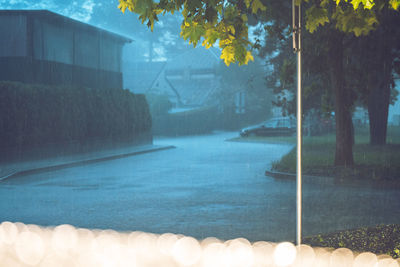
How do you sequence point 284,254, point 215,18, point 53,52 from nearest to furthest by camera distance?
point 284,254, point 215,18, point 53,52

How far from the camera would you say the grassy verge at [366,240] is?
6.37 metres

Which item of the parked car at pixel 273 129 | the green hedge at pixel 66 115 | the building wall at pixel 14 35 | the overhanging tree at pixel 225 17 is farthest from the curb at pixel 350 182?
the parked car at pixel 273 129

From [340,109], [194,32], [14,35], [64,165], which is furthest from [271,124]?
[194,32]

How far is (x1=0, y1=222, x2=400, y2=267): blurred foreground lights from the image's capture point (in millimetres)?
6031

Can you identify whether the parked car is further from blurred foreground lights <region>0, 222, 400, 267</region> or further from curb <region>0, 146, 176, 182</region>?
blurred foreground lights <region>0, 222, 400, 267</region>

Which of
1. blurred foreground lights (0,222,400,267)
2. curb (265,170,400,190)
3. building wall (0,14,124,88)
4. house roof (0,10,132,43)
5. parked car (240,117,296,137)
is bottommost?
blurred foreground lights (0,222,400,267)

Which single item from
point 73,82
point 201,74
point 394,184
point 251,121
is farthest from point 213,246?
point 201,74

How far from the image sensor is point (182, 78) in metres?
75.6

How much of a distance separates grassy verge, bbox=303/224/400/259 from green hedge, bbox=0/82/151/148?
1519 centimetres

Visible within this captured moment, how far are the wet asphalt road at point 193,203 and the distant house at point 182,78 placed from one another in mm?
45603

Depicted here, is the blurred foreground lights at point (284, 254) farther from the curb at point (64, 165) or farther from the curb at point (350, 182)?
the curb at point (64, 165)

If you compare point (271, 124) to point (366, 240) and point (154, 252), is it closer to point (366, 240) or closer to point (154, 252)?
point (366, 240)

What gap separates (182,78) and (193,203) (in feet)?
214

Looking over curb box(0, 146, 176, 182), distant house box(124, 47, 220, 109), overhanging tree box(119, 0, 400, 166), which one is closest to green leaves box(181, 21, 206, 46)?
overhanging tree box(119, 0, 400, 166)
